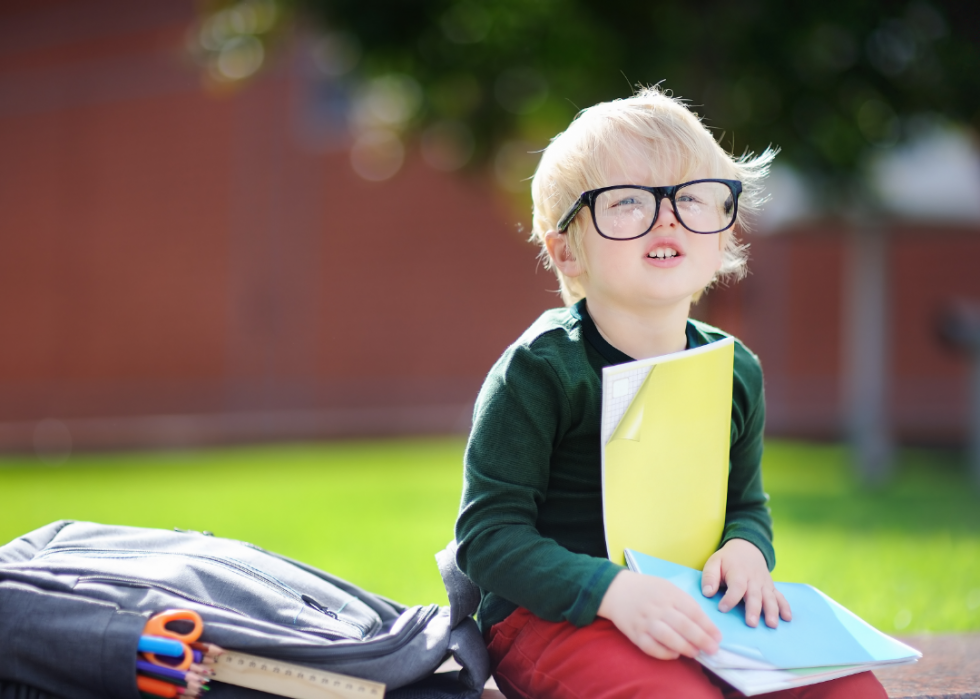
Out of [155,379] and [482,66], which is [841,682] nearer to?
[482,66]

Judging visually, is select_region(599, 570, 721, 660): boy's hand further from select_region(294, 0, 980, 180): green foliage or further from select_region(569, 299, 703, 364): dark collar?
select_region(294, 0, 980, 180): green foliage

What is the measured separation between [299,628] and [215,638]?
5.5 inches

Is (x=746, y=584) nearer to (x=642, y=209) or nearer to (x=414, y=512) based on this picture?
(x=642, y=209)

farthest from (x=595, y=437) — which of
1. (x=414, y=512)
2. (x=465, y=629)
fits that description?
(x=414, y=512)

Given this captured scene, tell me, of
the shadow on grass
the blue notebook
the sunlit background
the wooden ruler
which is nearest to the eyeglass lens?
the blue notebook

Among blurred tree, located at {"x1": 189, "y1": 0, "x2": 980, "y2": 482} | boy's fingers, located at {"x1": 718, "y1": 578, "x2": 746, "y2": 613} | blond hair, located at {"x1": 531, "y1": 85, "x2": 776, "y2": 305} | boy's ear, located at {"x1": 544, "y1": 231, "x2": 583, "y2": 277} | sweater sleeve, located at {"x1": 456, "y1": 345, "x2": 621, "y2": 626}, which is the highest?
blurred tree, located at {"x1": 189, "y1": 0, "x2": 980, "y2": 482}

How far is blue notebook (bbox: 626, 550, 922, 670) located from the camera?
1413 mm

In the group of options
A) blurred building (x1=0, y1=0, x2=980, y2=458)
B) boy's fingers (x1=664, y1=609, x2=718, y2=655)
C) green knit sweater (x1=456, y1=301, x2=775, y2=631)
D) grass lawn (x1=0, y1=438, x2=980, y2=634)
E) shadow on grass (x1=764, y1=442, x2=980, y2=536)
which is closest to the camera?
boy's fingers (x1=664, y1=609, x2=718, y2=655)

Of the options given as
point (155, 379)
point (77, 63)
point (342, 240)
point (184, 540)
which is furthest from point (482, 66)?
point (77, 63)

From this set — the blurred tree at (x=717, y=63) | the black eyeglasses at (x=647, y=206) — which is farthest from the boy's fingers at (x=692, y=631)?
the blurred tree at (x=717, y=63)

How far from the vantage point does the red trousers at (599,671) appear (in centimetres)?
142

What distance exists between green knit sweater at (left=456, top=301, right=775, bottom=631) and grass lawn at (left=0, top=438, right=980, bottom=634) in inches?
63.5

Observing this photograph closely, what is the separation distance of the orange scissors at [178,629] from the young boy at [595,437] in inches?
16.4

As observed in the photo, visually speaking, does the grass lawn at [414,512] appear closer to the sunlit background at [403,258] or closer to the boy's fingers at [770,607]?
the sunlit background at [403,258]
